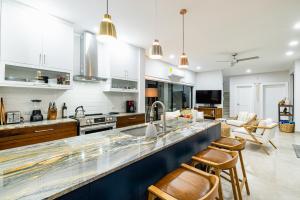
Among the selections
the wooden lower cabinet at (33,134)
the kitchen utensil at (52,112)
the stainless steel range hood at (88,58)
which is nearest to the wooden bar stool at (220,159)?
the wooden lower cabinet at (33,134)

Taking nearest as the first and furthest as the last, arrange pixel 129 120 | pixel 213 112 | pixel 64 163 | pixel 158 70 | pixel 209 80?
pixel 64 163, pixel 129 120, pixel 158 70, pixel 213 112, pixel 209 80

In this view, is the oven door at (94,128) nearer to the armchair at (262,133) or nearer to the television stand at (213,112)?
the armchair at (262,133)

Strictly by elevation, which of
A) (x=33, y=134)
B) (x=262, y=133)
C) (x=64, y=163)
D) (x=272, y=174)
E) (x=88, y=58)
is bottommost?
(x=272, y=174)

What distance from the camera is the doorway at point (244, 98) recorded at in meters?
8.55

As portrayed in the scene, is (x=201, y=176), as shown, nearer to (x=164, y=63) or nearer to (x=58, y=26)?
(x=58, y=26)

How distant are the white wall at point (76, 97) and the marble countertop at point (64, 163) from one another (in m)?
1.91

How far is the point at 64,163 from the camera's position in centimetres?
100

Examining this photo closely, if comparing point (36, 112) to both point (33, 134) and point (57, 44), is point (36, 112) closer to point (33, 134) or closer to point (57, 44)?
point (33, 134)

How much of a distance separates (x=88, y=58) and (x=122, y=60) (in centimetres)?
92

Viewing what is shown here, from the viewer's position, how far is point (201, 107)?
8.13m

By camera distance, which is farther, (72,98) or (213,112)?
(213,112)

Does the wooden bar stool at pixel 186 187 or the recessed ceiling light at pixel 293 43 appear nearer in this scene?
the wooden bar stool at pixel 186 187

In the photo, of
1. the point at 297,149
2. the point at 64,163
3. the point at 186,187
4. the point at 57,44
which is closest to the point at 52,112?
the point at 57,44

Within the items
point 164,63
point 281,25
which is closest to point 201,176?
point 281,25
